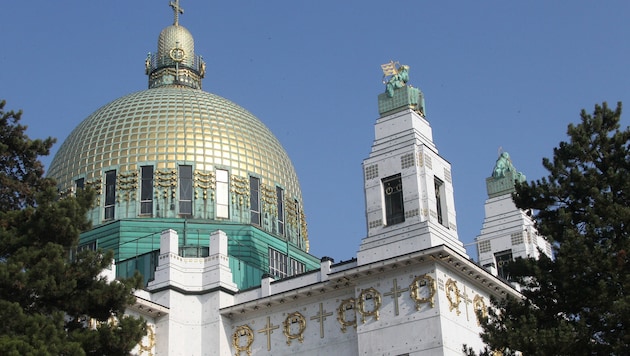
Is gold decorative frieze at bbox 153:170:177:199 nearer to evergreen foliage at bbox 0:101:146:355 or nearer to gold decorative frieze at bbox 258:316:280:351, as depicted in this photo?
gold decorative frieze at bbox 258:316:280:351

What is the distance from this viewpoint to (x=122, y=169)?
42.7m

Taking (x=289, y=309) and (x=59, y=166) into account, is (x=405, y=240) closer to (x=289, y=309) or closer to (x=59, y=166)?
(x=289, y=309)

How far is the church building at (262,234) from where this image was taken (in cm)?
3191

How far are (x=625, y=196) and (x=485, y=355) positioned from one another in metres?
5.36

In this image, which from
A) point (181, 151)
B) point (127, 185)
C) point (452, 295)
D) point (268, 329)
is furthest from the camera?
point (181, 151)

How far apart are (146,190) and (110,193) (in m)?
1.64

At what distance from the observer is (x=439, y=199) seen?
34188 millimetres

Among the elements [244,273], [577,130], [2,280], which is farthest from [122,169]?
[577,130]

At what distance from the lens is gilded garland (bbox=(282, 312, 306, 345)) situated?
111ft

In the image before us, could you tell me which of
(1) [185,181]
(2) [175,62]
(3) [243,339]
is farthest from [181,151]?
(3) [243,339]

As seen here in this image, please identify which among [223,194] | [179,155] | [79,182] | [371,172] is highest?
[179,155]

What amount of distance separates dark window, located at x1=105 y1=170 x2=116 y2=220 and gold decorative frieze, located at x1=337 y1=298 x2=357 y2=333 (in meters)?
12.8

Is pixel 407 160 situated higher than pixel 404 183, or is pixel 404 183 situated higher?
pixel 407 160

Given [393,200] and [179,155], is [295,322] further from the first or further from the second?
[179,155]
